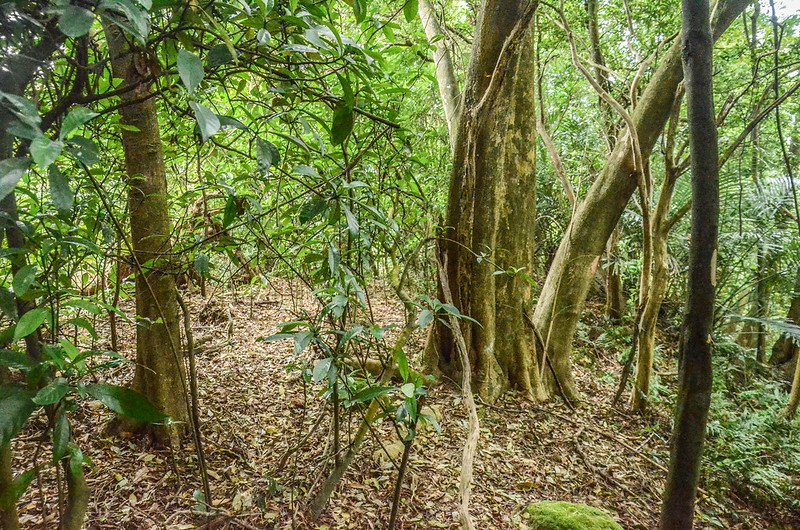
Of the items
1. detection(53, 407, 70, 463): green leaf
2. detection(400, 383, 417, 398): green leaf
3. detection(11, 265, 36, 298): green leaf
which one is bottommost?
detection(53, 407, 70, 463): green leaf

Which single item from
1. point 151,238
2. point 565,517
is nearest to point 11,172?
point 151,238

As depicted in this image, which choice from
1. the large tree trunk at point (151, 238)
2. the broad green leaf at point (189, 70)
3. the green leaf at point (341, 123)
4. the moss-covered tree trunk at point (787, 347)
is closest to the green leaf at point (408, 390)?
the green leaf at point (341, 123)

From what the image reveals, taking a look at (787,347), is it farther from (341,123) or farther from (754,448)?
(341,123)

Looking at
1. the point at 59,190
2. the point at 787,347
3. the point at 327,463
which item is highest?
the point at 59,190

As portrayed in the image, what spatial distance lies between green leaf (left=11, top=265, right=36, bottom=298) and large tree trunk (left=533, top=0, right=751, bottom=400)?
3.63 m

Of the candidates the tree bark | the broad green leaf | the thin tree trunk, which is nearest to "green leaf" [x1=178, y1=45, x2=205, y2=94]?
the broad green leaf

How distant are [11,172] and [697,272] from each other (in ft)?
6.74

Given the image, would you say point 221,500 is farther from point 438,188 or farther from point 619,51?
point 619,51

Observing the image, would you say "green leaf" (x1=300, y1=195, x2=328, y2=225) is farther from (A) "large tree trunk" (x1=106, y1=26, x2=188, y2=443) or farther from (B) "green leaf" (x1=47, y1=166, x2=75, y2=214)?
(A) "large tree trunk" (x1=106, y1=26, x2=188, y2=443)

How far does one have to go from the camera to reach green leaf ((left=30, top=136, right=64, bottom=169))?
59 centimetres

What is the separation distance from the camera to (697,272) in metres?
1.72

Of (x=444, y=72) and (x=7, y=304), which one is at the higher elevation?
(x=444, y=72)

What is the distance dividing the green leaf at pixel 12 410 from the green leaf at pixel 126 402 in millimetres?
92

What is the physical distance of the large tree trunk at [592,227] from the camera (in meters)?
3.59
